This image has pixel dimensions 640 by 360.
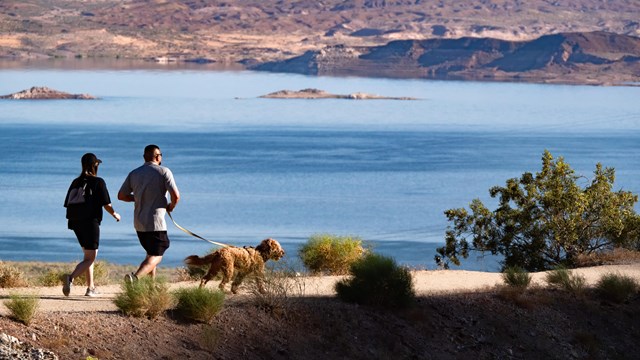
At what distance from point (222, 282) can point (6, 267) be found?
133 inches

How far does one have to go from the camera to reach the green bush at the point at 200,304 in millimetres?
10867

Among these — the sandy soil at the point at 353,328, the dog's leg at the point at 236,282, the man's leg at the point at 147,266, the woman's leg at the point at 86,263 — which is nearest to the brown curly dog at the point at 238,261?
the dog's leg at the point at 236,282

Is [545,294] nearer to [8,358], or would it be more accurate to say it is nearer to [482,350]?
[482,350]

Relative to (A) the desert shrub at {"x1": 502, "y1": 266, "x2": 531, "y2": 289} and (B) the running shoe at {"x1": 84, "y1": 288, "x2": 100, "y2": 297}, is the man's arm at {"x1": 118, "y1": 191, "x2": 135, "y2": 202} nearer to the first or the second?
(B) the running shoe at {"x1": 84, "y1": 288, "x2": 100, "y2": 297}

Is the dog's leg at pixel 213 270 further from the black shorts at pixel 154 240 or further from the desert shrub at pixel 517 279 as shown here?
the desert shrub at pixel 517 279

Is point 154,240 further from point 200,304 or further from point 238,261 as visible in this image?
point 238,261

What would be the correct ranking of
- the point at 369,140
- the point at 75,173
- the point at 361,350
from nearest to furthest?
the point at 361,350 → the point at 75,173 → the point at 369,140

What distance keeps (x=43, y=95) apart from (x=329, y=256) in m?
123

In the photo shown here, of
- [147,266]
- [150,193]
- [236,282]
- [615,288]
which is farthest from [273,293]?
[615,288]

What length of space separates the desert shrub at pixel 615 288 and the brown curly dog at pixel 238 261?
14.0ft

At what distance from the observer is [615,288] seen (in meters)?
14.0

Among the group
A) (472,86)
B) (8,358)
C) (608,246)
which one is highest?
(8,358)

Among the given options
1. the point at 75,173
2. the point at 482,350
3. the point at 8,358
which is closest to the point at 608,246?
the point at 482,350

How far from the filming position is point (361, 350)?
457 inches
